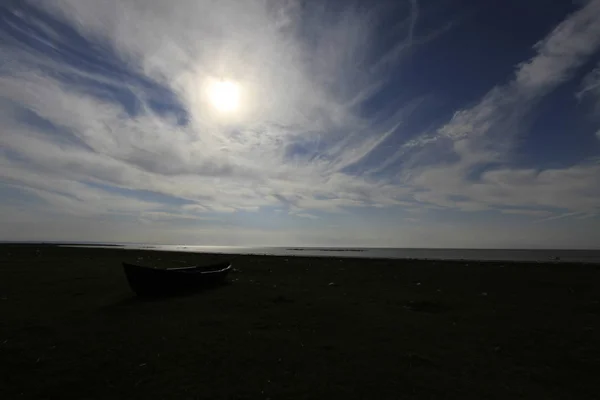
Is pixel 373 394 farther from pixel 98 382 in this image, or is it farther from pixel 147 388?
pixel 98 382

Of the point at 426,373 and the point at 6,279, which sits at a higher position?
the point at 6,279

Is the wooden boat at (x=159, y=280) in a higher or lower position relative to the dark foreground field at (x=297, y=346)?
higher

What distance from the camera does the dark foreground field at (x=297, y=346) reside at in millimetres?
7082

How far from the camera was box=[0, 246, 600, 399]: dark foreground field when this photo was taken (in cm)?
708

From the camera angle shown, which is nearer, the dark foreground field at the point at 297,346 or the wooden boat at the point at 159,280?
the dark foreground field at the point at 297,346

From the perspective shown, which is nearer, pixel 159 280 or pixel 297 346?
pixel 297 346

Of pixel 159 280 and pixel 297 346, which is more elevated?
pixel 159 280

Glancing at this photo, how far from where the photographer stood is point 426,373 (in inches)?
310

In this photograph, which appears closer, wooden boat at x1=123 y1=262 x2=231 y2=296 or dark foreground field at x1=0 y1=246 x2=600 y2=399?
dark foreground field at x1=0 y1=246 x2=600 y2=399

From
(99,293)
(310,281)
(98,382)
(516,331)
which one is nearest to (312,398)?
(98,382)

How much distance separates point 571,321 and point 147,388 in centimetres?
1503

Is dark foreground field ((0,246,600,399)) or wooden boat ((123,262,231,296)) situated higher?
wooden boat ((123,262,231,296))

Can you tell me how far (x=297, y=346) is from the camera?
32.0 feet

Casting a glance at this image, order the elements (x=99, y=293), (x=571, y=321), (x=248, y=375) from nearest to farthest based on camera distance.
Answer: (x=248, y=375) < (x=571, y=321) < (x=99, y=293)
